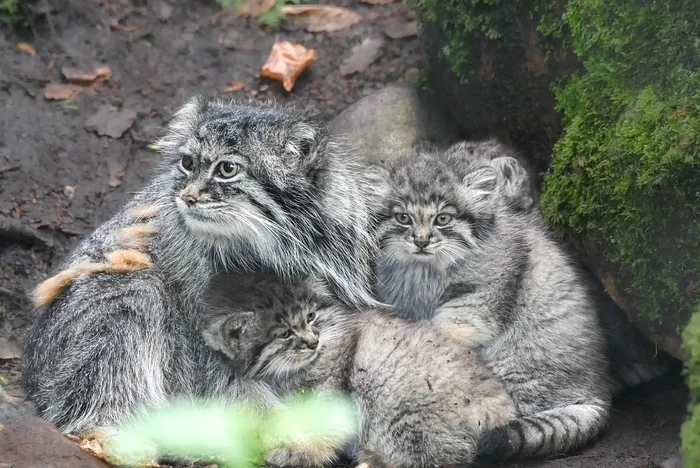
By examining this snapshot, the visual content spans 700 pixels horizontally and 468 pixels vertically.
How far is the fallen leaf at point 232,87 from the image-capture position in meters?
9.45

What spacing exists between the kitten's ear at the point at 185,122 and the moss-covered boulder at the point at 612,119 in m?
2.33

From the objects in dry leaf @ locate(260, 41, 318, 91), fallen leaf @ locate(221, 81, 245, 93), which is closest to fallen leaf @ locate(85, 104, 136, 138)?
fallen leaf @ locate(221, 81, 245, 93)

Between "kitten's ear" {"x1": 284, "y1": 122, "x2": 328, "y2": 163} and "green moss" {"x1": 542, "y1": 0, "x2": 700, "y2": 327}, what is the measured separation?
1.87m

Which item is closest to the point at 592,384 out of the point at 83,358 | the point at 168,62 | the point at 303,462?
the point at 303,462

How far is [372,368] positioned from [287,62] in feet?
14.3

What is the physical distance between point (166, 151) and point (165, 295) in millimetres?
1143

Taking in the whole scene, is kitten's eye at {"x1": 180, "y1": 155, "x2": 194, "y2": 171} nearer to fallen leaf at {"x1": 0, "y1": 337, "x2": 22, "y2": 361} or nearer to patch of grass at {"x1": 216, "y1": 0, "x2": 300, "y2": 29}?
fallen leaf at {"x1": 0, "y1": 337, "x2": 22, "y2": 361}

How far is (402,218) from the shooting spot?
6.82m

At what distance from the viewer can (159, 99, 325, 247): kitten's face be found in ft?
19.9

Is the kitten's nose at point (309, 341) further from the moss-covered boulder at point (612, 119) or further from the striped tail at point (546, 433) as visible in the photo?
the moss-covered boulder at point (612, 119)

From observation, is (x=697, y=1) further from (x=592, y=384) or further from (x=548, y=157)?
(x=592, y=384)

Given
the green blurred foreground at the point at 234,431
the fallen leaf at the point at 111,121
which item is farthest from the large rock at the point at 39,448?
the fallen leaf at the point at 111,121

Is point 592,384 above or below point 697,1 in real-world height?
below

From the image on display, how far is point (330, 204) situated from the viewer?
21.4 feet
